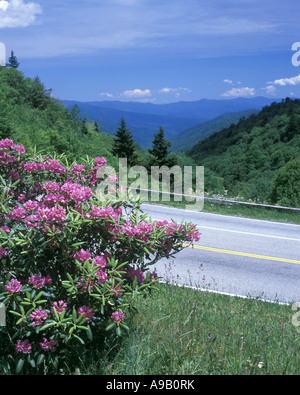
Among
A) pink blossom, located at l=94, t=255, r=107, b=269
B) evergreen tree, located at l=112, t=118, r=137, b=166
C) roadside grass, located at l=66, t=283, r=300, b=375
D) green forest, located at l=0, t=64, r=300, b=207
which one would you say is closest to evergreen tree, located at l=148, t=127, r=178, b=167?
green forest, located at l=0, t=64, r=300, b=207

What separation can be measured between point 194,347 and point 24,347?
5.59ft

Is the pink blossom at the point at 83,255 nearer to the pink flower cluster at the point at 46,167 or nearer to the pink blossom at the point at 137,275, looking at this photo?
the pink blossom at the point at 137,275

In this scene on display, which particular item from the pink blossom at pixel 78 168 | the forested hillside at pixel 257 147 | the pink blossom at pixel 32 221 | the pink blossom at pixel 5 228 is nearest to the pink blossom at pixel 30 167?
the pink blossom at pixel 78 168

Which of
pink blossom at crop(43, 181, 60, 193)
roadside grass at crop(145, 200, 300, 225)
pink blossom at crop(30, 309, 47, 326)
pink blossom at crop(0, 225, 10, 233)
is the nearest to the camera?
pink blossom at crop(30, 309, 47, 326)

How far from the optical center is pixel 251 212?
618 inches

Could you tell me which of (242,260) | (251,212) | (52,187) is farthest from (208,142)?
(52,187)

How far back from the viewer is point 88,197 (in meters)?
4.12

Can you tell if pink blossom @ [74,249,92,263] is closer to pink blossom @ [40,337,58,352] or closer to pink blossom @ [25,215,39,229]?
pink blossom @ [25,215,39,229]

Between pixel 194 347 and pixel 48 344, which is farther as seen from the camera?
pixel 194 347

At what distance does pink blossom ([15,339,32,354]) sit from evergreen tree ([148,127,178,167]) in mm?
50734

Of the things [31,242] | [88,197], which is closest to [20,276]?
[31,242]

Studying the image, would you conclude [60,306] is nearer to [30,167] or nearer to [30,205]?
[30,205]

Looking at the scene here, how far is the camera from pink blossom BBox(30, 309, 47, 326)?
3.44 metres
